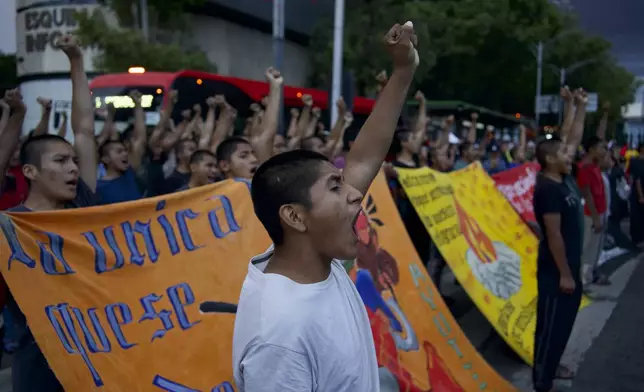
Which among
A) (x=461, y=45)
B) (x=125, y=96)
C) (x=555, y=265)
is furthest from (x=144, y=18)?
(x=555, y=265)

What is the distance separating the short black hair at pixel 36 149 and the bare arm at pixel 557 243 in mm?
2802

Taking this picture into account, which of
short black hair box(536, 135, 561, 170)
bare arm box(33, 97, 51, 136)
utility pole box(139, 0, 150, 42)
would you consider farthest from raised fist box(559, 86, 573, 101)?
utility pole box(139, 0, 150, 42)

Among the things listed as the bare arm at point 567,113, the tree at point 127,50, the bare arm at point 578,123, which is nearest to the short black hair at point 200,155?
the bare arm at point 578,123

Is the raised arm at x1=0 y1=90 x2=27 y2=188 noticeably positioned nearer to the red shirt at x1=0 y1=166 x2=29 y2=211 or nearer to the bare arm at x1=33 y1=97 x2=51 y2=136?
the bare arm at x1=33 y1=97 x2=51 y2=136

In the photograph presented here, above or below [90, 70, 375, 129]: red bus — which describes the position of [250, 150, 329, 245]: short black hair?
above

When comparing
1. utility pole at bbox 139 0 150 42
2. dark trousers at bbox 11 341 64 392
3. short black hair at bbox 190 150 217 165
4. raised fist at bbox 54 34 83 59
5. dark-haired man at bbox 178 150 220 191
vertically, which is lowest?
dark trousers at bbox 11 341 64 392

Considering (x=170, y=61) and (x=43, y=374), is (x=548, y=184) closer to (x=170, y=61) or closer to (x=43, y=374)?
(x=43, y=374)

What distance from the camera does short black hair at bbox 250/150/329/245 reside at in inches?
71.6

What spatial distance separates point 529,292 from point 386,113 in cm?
427

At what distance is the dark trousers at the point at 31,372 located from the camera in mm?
3059

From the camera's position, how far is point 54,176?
11.0 feet

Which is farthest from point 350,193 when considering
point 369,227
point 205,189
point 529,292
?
point 529,292

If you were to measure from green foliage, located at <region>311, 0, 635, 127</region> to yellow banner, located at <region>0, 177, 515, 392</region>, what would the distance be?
20729mm

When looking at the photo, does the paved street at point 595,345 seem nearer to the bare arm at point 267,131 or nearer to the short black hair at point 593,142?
the short black hair at point 593,142
